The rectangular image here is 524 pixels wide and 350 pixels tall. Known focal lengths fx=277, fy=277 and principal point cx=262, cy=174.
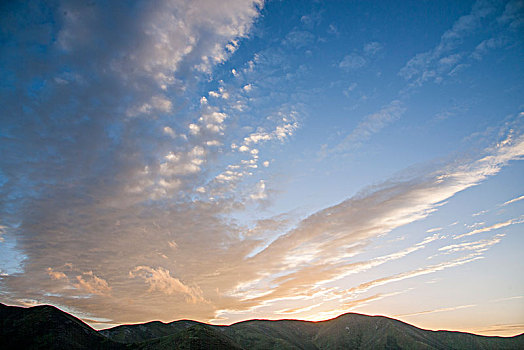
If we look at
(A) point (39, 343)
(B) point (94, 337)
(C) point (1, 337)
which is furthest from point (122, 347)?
(C) point (1, 337)

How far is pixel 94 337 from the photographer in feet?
476

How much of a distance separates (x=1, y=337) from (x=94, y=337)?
37858mm

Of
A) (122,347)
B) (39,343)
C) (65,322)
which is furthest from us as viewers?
(122,347)

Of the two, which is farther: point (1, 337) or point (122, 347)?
point (122, 347)

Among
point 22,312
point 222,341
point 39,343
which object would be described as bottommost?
point 222,341

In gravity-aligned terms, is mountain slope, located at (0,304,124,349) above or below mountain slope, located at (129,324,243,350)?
above

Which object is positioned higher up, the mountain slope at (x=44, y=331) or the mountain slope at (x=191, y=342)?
the mountain slope at (x=44, y=331)

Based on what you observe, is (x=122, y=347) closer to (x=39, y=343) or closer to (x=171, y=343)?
(x=171, y=343)

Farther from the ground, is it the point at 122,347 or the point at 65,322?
the point at 65,322

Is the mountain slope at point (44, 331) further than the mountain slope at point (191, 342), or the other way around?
the mountain slope at point (191, 342)

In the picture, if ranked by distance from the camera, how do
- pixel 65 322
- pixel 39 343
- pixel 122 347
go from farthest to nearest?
pixel 122 347 < pixel 65 322 < pixel 39 343

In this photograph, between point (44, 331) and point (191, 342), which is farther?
point (191, 342)

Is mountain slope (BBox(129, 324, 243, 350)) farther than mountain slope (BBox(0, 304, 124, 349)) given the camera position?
Yes

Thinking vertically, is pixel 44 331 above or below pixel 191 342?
above
